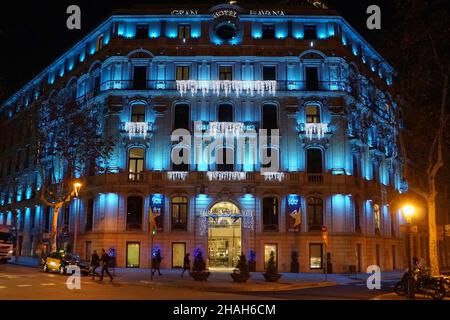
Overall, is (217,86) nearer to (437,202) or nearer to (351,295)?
(351,295)

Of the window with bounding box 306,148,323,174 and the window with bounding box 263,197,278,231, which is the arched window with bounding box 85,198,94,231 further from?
the window with bounding box 306,148,323,174

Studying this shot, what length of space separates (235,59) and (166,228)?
15.6 metres

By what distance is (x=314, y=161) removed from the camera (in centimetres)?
4269

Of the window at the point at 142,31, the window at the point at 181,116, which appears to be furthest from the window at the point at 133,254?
the window at the point at 142,31

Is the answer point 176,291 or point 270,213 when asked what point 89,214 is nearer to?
point 270,213

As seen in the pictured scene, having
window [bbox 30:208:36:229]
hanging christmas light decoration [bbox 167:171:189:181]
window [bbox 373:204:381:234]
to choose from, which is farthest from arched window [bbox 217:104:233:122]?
window [bbox 30:208:36:229]

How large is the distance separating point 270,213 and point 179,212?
7.56 m

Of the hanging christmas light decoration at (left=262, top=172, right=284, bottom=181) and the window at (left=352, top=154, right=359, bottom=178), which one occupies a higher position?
the window at (left=352, top=154, right=359, bottom=178)

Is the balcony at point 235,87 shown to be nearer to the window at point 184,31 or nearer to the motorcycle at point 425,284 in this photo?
the window at point 184,31

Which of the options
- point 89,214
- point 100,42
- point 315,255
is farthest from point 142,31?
point 315,255

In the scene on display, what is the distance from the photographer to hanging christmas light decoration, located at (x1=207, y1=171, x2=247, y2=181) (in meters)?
41.0

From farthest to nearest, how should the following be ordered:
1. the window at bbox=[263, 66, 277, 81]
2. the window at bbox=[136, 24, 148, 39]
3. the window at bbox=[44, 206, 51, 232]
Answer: the window at bbox=[44, 206, 51, 232] → the window at bbox=[136, 24, 148, 39] → the window at bbox=[263, 66, 277, 81]

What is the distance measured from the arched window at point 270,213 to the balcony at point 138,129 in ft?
37.4

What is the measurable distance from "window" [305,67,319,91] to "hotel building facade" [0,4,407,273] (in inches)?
5.0
